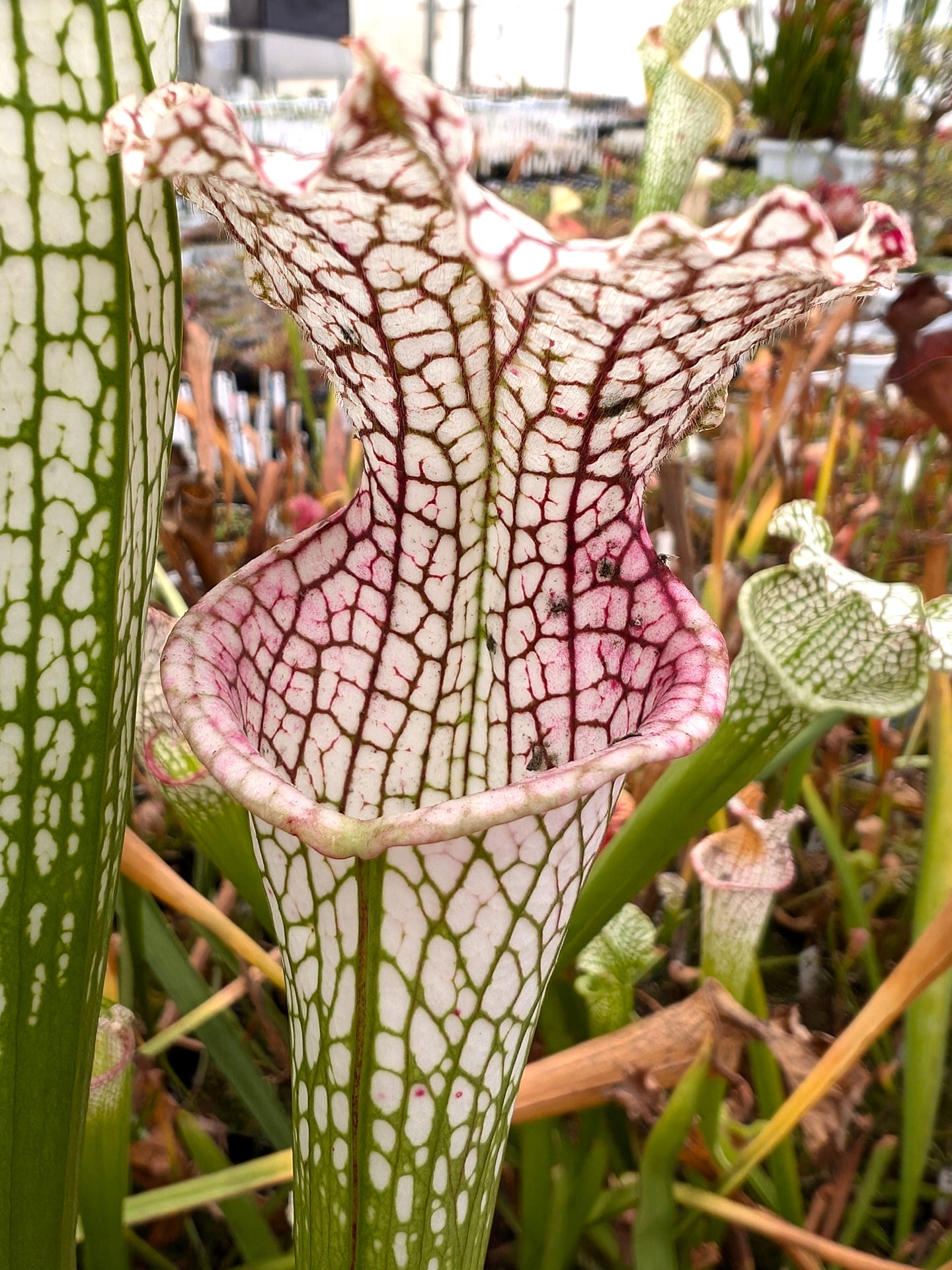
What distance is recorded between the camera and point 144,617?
448 mm

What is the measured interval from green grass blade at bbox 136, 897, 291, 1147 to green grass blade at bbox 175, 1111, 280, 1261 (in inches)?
2.6

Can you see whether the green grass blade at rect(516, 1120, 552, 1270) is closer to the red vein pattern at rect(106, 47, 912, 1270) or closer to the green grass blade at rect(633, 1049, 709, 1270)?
the green grass blade at rect(633, 1049, 709, 1270)

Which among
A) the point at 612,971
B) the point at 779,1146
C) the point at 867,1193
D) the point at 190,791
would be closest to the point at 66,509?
the point at 190,791

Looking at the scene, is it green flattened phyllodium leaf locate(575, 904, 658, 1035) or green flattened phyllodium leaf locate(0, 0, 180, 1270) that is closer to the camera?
green flattened phyllodium leaf locate(0, 0, 180, 1270)

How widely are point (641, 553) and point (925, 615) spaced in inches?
17.8

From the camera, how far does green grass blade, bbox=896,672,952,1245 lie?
828 millimetres

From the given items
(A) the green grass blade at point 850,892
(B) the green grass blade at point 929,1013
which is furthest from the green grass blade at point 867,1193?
(A) the green grass blade at point 850,892

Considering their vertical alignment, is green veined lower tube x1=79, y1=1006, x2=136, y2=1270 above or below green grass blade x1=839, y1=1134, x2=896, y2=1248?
above

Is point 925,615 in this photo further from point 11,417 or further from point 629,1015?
point 11,417

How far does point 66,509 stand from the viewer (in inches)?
14.8

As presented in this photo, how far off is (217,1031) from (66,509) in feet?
1.88

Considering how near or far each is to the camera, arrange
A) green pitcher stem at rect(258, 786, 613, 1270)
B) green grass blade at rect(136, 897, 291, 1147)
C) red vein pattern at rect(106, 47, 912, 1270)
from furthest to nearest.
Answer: green grass blade at rect(136, 897, 291, 1147) → green pitcher stem at rect(258, 786, 613, 1270) → red vein pattern at rect(106, 47, 912, 1270)

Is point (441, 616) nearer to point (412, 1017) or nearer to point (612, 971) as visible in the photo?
point (412, 1017)

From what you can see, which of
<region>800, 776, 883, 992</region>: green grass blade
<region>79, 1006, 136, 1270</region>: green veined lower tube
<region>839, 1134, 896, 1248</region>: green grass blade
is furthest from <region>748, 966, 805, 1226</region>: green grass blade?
<region>79, 1006, 136, 1270</region>: green veined lower tube
